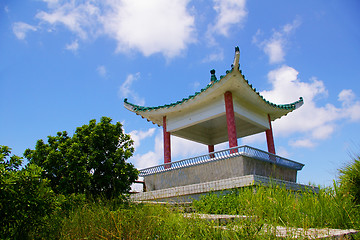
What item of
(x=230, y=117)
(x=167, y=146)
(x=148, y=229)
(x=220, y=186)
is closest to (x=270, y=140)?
(x=230, y=117)

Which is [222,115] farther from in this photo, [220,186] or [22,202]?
[22,202]

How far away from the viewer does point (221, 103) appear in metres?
11.5

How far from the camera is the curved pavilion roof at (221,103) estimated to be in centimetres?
1065

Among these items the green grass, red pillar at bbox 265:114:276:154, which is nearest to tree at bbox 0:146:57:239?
the green grass

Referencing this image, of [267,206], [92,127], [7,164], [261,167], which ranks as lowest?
[267,206]

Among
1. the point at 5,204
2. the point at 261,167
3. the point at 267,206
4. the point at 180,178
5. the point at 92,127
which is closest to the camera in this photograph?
the point at 5,204

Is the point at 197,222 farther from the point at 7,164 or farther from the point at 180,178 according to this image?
the point at 180,178

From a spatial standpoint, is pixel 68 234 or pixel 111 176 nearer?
pixel 68 234

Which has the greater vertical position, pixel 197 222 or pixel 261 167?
pixel 261 167

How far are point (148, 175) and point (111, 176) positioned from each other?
4.72 metres

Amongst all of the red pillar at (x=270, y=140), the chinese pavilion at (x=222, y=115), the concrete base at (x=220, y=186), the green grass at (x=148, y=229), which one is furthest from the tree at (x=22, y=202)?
the red pillar at (x=270, y=140)

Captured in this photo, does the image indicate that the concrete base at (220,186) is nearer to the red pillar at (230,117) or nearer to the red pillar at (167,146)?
the red pillar at (230,117)

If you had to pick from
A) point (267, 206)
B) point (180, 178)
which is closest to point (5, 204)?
point (267, 206)

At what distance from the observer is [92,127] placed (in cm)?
800
